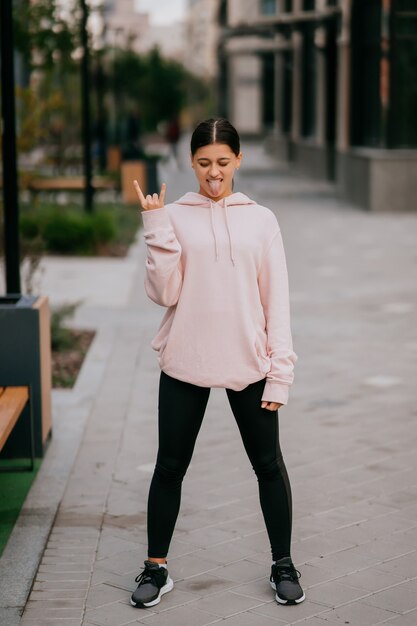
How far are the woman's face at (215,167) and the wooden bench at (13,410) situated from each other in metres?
1.47

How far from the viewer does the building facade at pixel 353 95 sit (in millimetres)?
22094

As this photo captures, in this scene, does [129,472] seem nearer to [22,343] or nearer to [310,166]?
[22,343]

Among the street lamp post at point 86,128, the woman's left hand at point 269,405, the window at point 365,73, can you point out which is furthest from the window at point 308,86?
the woman's left hand at point 269,405

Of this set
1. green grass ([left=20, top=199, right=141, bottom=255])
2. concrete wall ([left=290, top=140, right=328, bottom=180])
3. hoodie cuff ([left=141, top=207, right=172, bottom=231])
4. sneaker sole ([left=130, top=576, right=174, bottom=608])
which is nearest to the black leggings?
sneaker sole ([left=130, top=576, right=174, bottom=608])

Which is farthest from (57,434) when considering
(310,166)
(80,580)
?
(310,166)

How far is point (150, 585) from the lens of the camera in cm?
450

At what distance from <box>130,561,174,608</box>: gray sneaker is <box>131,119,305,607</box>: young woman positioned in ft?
0.03

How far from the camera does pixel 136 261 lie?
50.8 ft

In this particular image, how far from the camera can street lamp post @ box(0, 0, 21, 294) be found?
6.97 meters

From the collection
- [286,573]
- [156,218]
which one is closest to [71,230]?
[286,573]

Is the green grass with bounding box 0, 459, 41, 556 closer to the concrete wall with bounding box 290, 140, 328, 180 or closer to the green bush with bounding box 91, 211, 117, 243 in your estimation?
the green bush with bounding box 91, 211, 117, 243

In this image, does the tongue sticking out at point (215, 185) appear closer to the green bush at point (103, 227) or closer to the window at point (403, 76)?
the green bush at point (103, 227)

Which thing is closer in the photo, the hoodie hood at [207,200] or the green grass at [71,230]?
the hoodie hood at [207,200]

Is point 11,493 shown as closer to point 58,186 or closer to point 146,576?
point 146,576
